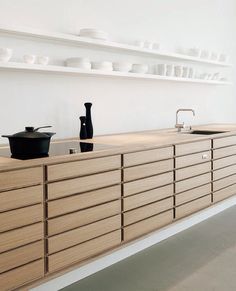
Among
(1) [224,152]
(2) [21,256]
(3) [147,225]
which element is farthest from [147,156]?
(1) [224,152]

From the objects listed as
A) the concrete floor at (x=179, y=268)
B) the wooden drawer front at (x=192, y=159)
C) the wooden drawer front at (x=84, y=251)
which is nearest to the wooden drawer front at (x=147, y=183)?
the wooden drawer front at (x=192, y=159)

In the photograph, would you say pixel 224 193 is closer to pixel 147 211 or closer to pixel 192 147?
pixel 192 147

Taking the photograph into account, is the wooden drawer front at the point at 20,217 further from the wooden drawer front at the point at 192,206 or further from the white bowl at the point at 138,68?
the white bowl at the point at 138,68

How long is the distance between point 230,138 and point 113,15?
1.62 meters

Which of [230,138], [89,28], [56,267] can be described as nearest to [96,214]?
[56,267]

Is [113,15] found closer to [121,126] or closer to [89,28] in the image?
[89,28]

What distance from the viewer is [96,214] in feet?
7.86

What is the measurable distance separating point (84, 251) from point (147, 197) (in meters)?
0.65

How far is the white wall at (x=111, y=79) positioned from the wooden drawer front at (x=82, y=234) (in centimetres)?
90

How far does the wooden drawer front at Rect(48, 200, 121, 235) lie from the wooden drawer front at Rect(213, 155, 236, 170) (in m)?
1.39

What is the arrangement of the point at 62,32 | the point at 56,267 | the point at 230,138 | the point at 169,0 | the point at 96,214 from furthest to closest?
the point at 169,0
the point at 230,138
the point at 62,32
the point at 96,214
the point at 56,267

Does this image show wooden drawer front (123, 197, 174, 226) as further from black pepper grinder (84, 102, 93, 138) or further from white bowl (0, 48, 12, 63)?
white bowl (0, 48, 12, 63)

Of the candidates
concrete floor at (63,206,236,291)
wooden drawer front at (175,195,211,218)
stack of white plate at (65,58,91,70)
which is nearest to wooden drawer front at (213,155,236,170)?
wooden drawer front at (175,195,211,218)

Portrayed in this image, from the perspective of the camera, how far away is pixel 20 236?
2.01 metres
